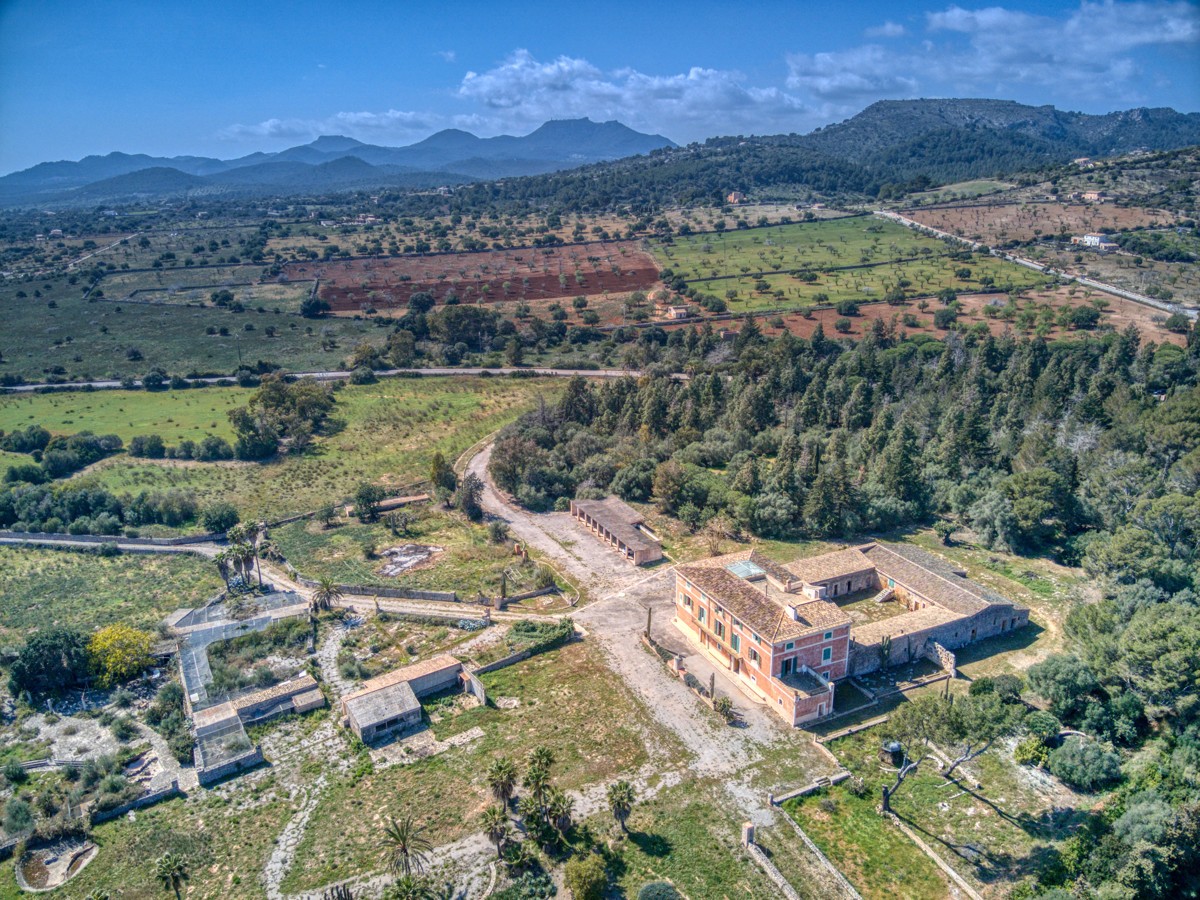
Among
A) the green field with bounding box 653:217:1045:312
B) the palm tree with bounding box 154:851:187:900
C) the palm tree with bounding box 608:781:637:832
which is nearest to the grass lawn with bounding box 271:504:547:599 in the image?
the palm tree with bounding box 608:781:637:832

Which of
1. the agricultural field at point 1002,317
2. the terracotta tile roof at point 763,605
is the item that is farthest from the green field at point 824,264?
the terracotta tile roof at point 763,605

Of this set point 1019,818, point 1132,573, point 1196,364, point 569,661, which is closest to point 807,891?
point 1019,818

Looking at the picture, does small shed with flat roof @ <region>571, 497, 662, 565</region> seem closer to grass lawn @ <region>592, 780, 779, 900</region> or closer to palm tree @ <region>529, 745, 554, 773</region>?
grass lawn @ <region>592, 780, 779, 900</region>

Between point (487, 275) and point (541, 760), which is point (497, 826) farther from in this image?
point (487, 275)

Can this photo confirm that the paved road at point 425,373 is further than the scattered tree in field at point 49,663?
Yes

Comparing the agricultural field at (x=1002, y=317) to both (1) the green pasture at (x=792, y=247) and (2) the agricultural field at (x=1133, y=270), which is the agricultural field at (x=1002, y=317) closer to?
(2) the agricultural field at (x=1133, y=270)

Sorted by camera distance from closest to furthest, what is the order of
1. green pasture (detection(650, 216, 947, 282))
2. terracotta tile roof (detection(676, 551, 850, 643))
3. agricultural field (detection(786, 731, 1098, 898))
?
agricultural field (detection(786, 731, 1098, 898)), terracotta tile roof (detection(676, 551, 850, 643)), green pasture (detection(650, 216, 947, 282))
